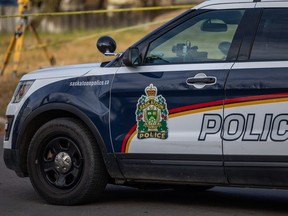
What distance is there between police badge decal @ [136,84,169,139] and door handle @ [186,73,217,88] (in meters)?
0.28

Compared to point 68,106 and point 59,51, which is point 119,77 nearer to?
point 68,106

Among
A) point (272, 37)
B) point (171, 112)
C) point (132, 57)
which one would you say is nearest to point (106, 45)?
point (132, 57)

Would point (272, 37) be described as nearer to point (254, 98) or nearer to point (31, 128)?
point (254, 98)

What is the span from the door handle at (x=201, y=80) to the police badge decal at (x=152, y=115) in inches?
11.0

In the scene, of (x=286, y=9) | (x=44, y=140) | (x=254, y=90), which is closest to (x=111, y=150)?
(x=44, y=140)

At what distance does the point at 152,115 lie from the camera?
6.95 meters

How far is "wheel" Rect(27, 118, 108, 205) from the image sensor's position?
23.9ft

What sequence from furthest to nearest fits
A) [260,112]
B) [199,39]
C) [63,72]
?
1. [63,72]
2. [199,39]
3. [260,112]

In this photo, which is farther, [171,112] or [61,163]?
[61,163]

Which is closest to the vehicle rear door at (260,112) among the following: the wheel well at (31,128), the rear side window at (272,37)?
the rear side window at (272,37)

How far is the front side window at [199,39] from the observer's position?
695cm

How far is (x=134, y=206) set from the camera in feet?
24.6

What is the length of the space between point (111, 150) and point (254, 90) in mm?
1374

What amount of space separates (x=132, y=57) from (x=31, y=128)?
122 cm
